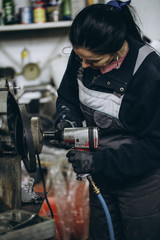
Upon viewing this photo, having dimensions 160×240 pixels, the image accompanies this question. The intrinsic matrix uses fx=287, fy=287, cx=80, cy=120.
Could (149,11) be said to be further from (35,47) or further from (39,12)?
(35,47)

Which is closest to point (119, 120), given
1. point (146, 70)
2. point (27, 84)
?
point (146, 70)

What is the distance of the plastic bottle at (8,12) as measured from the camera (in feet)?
9.10

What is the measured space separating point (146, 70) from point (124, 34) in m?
0.17

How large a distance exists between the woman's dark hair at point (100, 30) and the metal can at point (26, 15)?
1.79m

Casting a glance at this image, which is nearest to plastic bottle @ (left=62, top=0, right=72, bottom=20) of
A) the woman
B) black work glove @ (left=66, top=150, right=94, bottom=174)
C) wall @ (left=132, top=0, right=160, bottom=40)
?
wall @ (left=132, top=0, right=160, bottom=40)

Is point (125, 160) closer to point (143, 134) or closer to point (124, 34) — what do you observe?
point (143, 134)

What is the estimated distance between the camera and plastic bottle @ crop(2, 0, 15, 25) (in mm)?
2773

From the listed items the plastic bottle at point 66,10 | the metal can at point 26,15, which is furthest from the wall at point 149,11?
the metal can at point 26,15

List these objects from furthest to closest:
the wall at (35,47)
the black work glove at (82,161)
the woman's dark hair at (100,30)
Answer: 1. the wall at (35,47)
2. the black work glove at (82,161)
3. the woman's dark hair at (100,30)

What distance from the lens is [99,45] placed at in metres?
1.07

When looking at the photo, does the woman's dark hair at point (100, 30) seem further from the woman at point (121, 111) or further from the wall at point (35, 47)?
the wall at point (35, 47)

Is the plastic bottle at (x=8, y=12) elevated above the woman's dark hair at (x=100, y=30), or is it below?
below

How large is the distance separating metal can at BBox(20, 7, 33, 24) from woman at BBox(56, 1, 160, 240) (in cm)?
161

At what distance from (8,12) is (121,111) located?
2.07m
